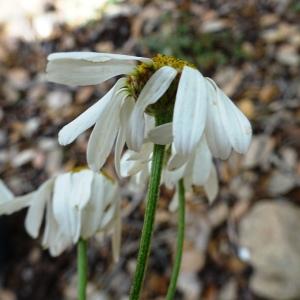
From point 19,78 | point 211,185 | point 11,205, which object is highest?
point 11,205

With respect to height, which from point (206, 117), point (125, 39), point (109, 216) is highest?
point (206, 117)

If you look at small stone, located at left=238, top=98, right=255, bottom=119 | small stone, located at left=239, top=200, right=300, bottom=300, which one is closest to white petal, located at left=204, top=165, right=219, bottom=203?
small stone, located at left=239, top=200, right=300, bottom=300

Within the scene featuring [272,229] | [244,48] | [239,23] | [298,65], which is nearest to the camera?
[272,229]

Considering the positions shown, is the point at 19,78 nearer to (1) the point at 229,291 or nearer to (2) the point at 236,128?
(1) the point at 229,291

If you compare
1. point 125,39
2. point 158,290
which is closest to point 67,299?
point 158,290

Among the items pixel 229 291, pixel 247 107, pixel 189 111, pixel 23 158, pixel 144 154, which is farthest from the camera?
pixel 23 158

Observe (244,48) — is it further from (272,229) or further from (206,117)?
(206,117)

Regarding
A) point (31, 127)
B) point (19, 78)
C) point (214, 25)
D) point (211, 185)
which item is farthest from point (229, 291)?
point (19, 78)
